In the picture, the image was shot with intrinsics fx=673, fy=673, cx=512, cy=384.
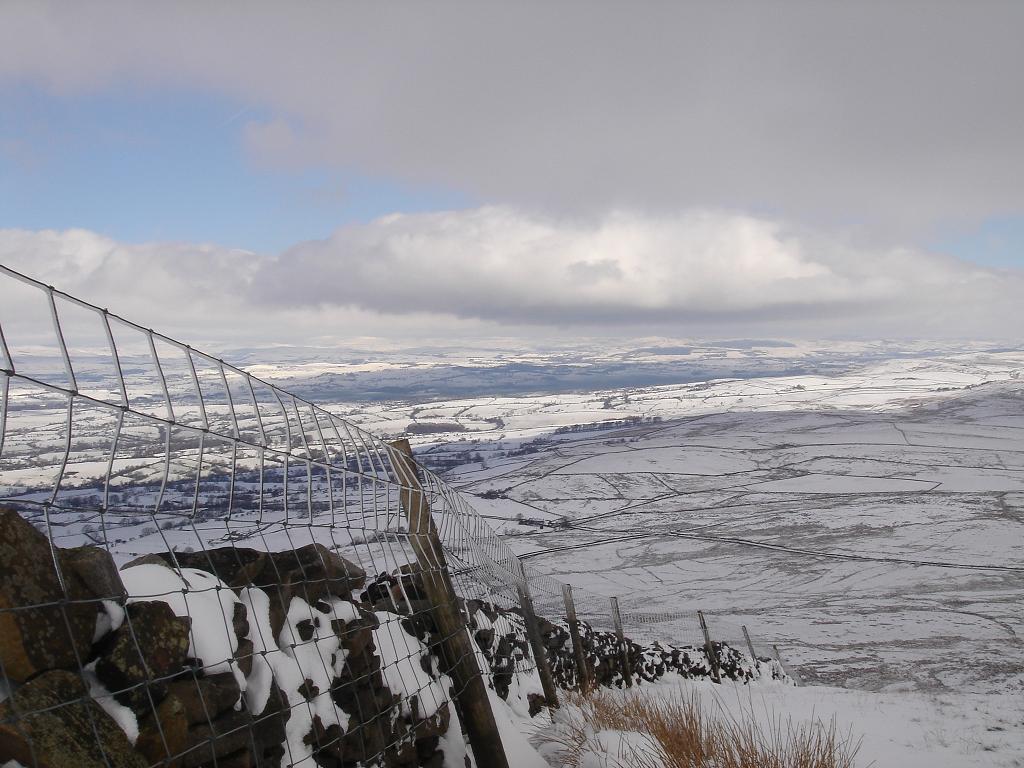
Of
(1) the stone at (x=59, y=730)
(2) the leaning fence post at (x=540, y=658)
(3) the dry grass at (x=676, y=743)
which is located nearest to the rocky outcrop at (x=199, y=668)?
(1) the stone at (x=59, y=730)

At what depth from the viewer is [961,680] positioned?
59.6 ft

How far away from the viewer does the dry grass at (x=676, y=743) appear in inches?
119

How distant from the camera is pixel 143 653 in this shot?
2240 millimetres

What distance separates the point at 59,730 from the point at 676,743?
2601 mm

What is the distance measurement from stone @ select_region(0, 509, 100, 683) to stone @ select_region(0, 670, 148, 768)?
7cm

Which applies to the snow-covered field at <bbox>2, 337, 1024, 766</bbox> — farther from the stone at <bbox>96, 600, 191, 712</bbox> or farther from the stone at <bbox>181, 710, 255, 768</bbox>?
the stone at <bbox>181, 710, 255, 768</bbox>

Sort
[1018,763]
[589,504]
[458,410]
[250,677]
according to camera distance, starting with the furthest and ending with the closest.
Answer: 1. [458,410]
2. [589,504]
3. [1018,763]
4. [250,677]

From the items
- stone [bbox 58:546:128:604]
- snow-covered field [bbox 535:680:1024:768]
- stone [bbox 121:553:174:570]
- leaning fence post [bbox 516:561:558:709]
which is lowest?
snow-covered field [bbox 535:680:1024:768]

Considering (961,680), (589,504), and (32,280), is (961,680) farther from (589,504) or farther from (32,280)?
(589,504)

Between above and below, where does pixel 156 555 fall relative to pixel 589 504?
above

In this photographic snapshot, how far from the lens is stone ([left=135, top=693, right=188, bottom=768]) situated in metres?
2.14

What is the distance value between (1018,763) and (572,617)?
4549 millimetres

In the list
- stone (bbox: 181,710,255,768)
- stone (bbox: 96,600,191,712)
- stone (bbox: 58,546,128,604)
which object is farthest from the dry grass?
stone (bbox: 58,546,128,604)

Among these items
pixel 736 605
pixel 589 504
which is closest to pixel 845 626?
pixel 736 605
